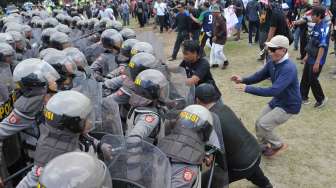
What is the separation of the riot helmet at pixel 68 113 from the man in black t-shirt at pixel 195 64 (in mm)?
2569

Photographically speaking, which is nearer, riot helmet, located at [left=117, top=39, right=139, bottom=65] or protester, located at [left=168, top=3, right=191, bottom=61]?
riot helmet, located at [left=117, top=39, right=139, bottom=65]

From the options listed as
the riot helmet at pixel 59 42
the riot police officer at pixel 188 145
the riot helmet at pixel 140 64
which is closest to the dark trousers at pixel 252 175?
the riot police officer at pixel 188 145

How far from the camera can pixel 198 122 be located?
10.5 feet

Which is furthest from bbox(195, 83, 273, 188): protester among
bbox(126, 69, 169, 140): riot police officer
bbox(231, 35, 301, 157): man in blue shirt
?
bbox(231, 35, 301, 157): man in blue shirt

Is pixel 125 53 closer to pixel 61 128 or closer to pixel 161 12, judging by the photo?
pixel 61 128

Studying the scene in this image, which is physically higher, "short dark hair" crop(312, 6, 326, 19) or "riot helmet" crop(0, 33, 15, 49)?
"short dark hair" crop(312, 6, 326, 19)

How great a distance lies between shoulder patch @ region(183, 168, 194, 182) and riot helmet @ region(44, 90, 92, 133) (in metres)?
0.82

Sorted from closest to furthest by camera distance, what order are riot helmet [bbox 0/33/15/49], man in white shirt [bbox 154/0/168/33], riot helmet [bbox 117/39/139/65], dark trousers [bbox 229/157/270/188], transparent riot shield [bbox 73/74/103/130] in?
transparent riot shield [bbox 73/74/103/130]
dark trousers [bbox 229/157/270/188]
riot helmet [bbox 117/39/139/65]
riot helmet [bbox 0/33/15/49]
man in white shirt [bbox 154/0/168/33]

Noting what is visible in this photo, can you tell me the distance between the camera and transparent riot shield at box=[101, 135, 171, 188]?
Result: 2.70 meters

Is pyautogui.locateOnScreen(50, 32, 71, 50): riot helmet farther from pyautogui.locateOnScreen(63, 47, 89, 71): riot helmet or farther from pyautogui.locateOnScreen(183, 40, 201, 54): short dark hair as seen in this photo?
pyautogui.locateOnScreen(183, 40, 201, 54): short dark hair

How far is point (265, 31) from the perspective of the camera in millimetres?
10844

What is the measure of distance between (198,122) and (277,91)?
2245 millimetres

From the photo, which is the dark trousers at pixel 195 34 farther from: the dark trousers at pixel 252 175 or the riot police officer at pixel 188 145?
the riot police officer at pixel 188 145

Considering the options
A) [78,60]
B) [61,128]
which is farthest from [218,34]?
[61,128]
